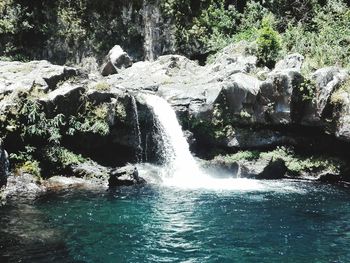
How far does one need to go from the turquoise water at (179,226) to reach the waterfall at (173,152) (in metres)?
2.97

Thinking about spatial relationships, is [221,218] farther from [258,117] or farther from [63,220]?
[258,117]

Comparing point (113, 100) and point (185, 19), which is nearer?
point (113, 100)

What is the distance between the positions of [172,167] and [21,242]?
12.6 m

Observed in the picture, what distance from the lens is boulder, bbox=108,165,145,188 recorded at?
2169 centimetres

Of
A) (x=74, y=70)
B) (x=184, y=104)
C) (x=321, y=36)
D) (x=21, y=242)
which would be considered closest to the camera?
(x=21, y=242)

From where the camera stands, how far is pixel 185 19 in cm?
3928

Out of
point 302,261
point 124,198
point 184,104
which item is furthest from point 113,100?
point 302,261

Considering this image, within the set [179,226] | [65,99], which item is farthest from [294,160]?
[65,99]

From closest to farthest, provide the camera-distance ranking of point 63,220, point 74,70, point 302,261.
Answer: point 302,261 → point 63,220 → point 74,70

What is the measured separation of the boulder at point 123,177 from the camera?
71.2 feet

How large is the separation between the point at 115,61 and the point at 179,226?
23847mm

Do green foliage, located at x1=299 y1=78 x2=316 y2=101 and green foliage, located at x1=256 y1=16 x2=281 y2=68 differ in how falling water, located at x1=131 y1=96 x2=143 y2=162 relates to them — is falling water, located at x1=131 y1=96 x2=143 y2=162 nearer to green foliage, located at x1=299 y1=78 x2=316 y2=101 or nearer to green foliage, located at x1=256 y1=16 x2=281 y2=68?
green foliage, located at x1=299 y1=78 x2=316 y2=101

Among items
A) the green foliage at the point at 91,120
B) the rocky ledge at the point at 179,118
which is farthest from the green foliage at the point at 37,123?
the green foliage at the point at 91,120

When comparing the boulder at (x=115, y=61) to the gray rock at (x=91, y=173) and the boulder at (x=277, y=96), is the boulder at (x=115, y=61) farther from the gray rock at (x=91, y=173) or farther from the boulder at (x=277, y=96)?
the boulder at (x=277, y=96)
